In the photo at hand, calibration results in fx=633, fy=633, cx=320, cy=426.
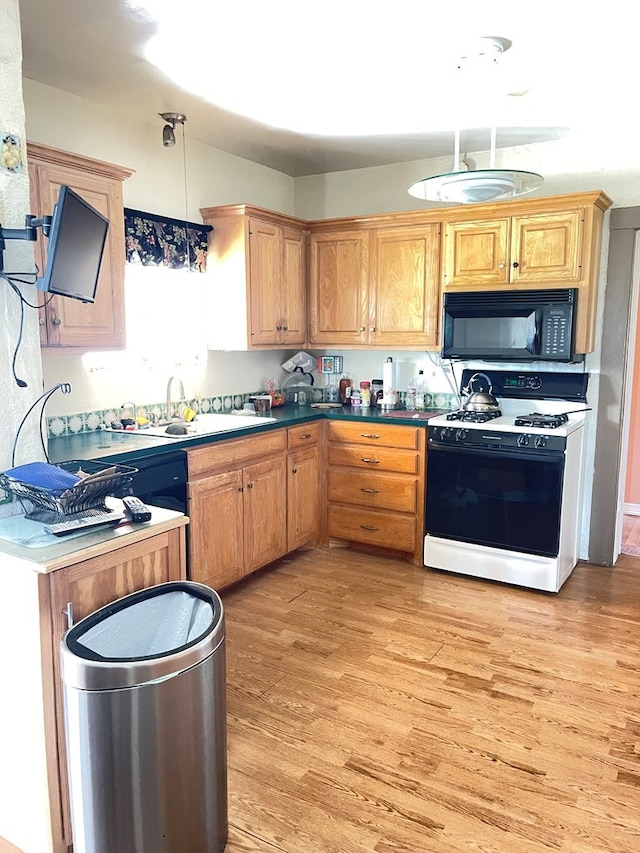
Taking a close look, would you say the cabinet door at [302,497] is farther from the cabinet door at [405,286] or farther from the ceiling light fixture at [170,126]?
the ceiling light fixture at [170,126]

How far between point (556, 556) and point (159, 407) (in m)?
2.43

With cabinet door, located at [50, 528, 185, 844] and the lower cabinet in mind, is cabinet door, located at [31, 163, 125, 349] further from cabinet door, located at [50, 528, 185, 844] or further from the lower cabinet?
cabinet door, located at [50, 528, 185, 844]

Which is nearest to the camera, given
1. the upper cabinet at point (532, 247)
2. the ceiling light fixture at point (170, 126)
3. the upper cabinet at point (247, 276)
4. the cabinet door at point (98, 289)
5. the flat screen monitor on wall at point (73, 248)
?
the flat screen monitor on wall at point (73, 248)

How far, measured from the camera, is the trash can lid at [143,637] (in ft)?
4.88

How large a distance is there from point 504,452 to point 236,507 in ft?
5.07

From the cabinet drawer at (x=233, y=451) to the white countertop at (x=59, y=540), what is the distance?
46.6 inches

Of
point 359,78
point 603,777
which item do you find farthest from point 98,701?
point 359,78

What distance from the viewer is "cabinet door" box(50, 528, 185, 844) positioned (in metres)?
1.66

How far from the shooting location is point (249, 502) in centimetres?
360

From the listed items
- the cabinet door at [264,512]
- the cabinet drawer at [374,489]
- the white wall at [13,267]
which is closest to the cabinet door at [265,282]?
the cabinet door at [264,512]

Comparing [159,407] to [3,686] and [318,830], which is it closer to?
[3,686]

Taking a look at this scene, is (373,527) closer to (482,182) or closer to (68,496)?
(482,182)

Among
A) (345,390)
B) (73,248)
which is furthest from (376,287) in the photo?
(73,248)

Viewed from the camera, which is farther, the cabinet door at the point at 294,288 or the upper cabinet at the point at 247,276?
the cabinet door at the point at 294,288
